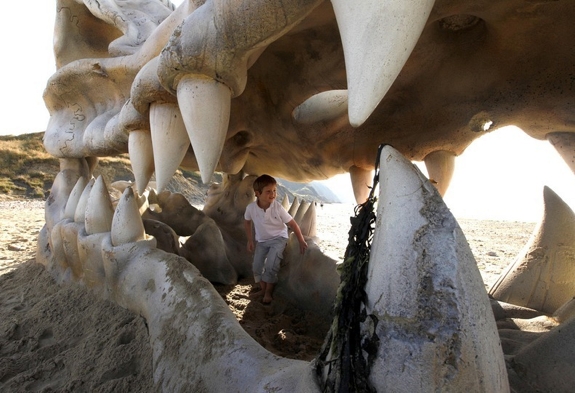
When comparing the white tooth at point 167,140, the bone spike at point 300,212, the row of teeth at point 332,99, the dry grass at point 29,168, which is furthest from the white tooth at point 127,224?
the dry grass at point 29,168

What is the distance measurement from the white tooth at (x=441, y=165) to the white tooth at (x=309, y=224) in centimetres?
94

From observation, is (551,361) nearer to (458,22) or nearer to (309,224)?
(458,22)

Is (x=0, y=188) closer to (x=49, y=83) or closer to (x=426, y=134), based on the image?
(x=49, y=83)

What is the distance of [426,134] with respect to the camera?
6.02 ft

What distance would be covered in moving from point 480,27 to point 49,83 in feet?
7.57

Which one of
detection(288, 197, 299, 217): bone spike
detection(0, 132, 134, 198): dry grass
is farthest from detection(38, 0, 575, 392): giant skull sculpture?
detection(0, 132, 134, 198): dry grass

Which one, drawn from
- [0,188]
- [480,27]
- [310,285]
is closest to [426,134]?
[480,27]

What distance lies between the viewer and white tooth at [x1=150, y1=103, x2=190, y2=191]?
4.62 ft

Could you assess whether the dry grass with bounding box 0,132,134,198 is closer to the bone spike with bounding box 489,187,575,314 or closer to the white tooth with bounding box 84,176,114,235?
the white tooth with bounding box 84,176,114,235

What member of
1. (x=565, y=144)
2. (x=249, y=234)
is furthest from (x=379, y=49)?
(x=249, y=234)

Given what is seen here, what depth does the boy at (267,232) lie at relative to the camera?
7.14ft

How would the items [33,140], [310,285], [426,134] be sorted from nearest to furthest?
1. [426,134]
2. [310,285]
3. [33,140]

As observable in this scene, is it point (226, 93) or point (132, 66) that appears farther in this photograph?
point (132, 66)

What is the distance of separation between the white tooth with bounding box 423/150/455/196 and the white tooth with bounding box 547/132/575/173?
51cm
